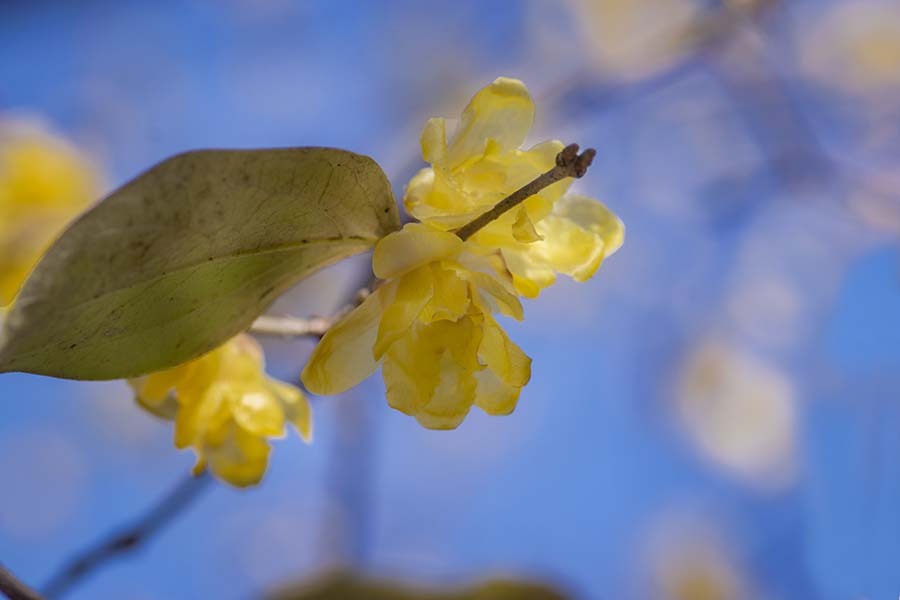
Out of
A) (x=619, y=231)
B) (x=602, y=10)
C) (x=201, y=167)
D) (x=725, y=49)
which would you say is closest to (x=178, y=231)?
(x=201, y=167)

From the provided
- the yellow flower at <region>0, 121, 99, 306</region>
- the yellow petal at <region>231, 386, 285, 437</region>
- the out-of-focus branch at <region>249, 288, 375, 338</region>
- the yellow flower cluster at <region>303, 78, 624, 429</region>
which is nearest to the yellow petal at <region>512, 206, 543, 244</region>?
the yellow flower cluster at <region>303, 78, 624, 429</region>

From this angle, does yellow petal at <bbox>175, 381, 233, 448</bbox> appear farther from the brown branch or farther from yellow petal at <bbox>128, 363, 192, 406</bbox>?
the brown branch

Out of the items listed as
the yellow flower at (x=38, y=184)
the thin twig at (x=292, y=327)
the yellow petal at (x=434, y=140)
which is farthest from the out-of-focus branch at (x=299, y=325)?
the yellow flower at (x=38, y=184)

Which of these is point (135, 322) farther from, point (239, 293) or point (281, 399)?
point (281, 399)

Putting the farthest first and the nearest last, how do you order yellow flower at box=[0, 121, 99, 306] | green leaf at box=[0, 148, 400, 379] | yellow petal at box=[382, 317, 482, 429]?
yellow flower at box=[0, 121, 99, 306]
yellow petal at box=[382, 317, 482, 429]
green leaf at box=[0, 148, 400, 379]

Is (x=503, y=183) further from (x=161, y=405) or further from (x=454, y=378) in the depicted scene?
(x=161, y=405)

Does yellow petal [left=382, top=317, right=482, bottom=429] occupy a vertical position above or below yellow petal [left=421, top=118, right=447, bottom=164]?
below
